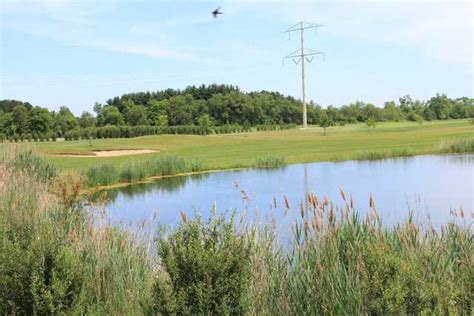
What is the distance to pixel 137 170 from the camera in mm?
25781

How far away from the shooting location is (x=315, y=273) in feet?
17.0

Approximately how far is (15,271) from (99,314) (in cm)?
79

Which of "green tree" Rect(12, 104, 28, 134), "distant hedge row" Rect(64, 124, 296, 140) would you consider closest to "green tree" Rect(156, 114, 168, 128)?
"distant hedge row" Rect(64, 124, 296, 140)

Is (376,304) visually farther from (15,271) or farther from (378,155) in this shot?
(378,155)

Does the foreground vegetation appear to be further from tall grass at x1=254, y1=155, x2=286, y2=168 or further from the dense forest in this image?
the dense forest

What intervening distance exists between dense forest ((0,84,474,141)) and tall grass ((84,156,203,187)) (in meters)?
44.8

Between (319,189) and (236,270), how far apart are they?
48.7ft

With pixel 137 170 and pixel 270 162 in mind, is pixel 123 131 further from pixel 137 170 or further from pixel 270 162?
pixel 137 170

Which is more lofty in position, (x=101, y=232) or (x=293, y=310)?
(x=101, y=232)

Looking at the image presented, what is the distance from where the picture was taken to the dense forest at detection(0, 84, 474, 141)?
252 feet

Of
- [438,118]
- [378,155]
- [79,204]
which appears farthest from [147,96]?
[79,204]

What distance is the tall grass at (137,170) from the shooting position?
938 inches

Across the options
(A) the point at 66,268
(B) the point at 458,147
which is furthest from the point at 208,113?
(A) the point at 66,268

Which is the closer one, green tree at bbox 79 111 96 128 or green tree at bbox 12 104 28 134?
green tree at bbox 12 104 28 134
